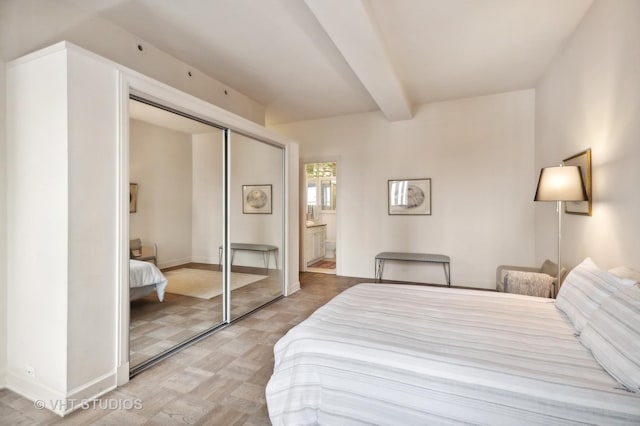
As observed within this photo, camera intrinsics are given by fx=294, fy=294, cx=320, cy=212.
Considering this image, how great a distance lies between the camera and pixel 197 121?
2.90 meters

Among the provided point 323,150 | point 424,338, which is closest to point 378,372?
point 424,338

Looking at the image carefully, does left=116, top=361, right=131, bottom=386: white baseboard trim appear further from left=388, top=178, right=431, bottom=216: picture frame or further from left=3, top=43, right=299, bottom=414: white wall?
left=388, top=178, right=431, bottom=216: picture frame

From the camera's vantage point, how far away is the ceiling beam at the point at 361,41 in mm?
2221

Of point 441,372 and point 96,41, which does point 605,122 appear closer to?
point 441,372

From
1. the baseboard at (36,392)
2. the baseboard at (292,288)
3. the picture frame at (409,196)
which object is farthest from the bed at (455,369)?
the picture frame at (409,196)

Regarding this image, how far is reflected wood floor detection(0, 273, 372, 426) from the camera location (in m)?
1.77

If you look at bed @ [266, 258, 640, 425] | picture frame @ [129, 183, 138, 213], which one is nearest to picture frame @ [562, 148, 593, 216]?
bed @ [266, 258, 640, 425]

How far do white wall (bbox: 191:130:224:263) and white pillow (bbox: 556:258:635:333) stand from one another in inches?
119

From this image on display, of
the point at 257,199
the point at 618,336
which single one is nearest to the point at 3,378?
the point at 257,199

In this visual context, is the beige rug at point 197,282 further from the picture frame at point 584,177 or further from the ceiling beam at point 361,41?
the picture frame at point 584,177

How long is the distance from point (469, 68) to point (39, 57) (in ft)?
13.7

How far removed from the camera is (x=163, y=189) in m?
2.68

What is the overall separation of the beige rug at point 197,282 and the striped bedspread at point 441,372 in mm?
1645

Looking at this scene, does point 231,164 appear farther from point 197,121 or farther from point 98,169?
point 98,169
